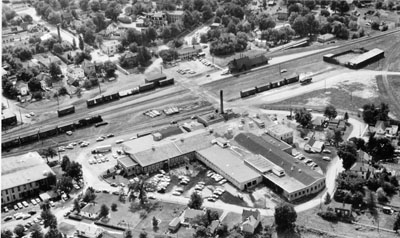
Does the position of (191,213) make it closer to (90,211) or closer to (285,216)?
(285,216)

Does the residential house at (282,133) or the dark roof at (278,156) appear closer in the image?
the dark roof at (278,156)

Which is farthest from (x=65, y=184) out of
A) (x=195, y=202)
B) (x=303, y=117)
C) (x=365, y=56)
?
(x=365, y=56)

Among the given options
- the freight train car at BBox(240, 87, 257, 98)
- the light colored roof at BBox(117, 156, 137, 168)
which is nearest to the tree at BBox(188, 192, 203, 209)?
the light colored roof at BBox(117, 156, 137, 168)

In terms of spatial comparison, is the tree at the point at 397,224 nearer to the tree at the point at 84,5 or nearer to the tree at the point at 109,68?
the tree at the point at 109,68

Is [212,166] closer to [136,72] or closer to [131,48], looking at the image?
[136,72]

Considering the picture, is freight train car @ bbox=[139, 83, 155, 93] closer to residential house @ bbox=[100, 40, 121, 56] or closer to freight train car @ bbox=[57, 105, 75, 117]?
freight train car @ bbox=[57, 105, 75, 117]

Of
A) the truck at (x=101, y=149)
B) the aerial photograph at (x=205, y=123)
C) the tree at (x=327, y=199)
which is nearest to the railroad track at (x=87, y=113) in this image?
the aerial photograph at (x=205, y=123)

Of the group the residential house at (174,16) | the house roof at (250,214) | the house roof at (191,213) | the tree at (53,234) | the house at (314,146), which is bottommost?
the house at (314,146)

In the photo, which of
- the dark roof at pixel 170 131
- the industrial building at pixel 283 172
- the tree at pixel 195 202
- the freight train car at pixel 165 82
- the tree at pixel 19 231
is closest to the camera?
the tree at pixel 19 231
